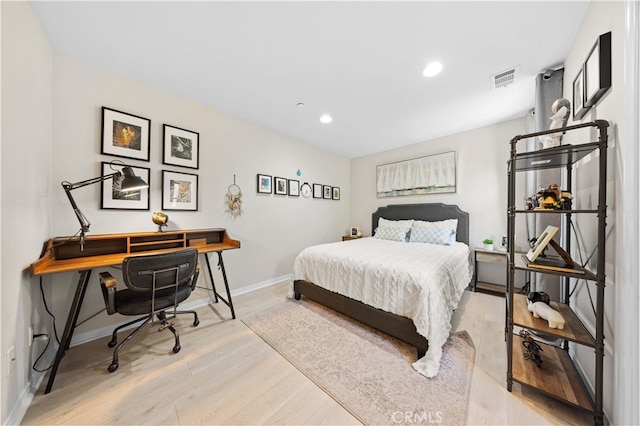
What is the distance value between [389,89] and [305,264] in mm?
2268

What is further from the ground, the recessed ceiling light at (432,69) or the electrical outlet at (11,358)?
the recessed ceiling light at (432,69)

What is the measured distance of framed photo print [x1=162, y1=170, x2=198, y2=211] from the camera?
2.35 meters

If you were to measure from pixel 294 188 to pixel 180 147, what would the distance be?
178 centimetres

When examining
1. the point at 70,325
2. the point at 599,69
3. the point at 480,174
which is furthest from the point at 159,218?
the point at 480,174

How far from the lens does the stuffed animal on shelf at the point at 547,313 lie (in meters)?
1.25

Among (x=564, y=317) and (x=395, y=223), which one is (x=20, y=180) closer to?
(x=564, y=317)

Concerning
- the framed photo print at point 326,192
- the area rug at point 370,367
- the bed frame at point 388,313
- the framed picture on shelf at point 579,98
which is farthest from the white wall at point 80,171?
the framed picture on shelf at point 579,98

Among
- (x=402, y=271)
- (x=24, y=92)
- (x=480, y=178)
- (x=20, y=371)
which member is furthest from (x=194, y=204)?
(x=480, y=178)

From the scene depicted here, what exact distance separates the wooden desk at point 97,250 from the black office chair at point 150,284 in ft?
0.47

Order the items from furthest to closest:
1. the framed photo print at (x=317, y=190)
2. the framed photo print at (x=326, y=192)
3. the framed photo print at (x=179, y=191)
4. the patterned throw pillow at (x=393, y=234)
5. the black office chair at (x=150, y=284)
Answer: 1. the framed photo print at (x=326, y=192)
2. the framed photo print at (x=317, y=190)
3. the patterned throw pillow at (x=393, y=234)
4. the framed photo print at (x=179, y=191)
5. the black office chair at (x=150, y=284)

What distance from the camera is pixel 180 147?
2.46m

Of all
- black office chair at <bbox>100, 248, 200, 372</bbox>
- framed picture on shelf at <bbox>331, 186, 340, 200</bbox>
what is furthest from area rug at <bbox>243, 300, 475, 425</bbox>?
framed picture on shelf at <bbox>331, 186, 340, 200</bbox>

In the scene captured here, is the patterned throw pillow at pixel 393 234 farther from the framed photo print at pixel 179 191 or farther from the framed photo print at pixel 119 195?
the framed photo print at pixel 119 195

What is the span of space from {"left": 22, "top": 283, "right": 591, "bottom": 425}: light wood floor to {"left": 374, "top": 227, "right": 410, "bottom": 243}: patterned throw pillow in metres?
1.72
